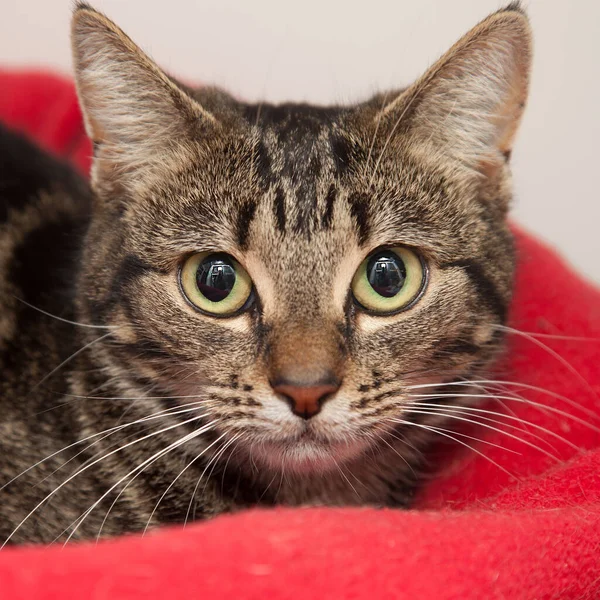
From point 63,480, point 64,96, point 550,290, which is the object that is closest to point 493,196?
point 550,290

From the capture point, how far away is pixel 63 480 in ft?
3.72

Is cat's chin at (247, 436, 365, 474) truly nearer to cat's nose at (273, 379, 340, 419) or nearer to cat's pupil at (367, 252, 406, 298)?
cat's nose at (273, 379, 340, 419)

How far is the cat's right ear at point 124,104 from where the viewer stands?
1.09 meters

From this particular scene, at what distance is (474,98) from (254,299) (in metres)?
0.49

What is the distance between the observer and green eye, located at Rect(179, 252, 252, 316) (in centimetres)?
105

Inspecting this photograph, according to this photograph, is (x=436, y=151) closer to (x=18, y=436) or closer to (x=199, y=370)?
(x=199, y=370)

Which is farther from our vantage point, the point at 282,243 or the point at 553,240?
the point at 553,240

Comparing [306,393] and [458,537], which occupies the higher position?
[306,393]

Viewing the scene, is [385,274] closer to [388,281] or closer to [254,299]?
[388,281]

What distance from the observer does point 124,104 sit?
1.15 m

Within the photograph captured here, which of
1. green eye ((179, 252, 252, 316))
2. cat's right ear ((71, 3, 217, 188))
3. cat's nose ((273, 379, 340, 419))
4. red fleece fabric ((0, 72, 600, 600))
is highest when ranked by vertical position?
cat's right ear ((71, 3, 217, 188))

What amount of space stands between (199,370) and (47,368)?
1.13ft

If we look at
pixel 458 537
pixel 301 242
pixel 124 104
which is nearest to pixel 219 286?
pixel 301 242

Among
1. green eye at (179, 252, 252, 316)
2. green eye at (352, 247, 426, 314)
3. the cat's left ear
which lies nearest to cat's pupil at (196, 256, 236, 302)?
green eye at (179, 252, 252, 316)
